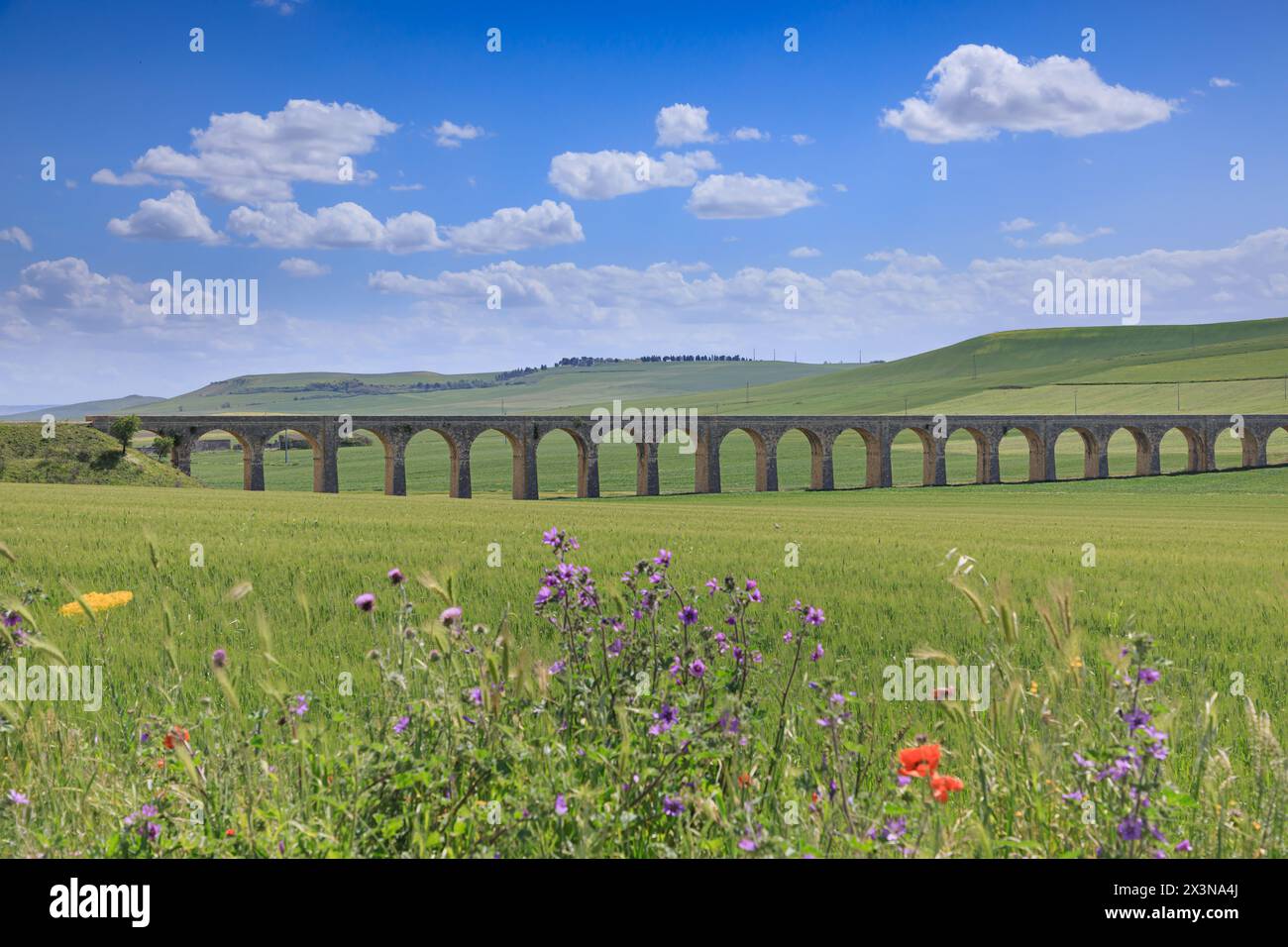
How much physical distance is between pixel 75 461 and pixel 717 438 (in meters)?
38.3

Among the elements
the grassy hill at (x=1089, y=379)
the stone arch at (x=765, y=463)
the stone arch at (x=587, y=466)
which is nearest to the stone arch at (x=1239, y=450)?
the grassy hill at (x=1089, y=379)

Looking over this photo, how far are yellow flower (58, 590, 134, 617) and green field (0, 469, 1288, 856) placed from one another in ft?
0.64

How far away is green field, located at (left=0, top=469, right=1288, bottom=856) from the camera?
286cm

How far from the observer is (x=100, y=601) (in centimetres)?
664

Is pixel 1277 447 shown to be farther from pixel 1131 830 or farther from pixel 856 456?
pixel 1131 830

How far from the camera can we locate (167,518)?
14102 mm

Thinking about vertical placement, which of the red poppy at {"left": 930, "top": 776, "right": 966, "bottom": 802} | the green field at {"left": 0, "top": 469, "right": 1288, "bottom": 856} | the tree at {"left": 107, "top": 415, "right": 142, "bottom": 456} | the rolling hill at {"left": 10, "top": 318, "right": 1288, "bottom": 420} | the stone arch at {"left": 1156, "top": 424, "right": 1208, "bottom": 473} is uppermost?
the rolling hill at {"left": 10, "top": 318, "right": 1288, "bottom": 420}

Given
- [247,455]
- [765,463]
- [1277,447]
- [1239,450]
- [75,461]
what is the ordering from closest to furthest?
[75,461] → [247,455] → [765,463] → [1239,450] → [1277,447]

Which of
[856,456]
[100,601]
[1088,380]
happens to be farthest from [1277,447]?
[100,601]

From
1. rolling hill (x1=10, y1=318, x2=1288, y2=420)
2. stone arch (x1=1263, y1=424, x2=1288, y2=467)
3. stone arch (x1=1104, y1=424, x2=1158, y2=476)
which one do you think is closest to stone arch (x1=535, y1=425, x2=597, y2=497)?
stone arch (x1=1104, y1=424, x2=1158, y2=476)

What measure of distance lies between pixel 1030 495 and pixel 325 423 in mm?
42093

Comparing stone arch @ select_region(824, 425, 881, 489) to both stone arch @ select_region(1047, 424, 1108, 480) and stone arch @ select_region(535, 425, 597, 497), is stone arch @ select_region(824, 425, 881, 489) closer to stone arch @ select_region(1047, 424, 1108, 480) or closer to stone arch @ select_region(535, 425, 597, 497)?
stone arch @ select_region(1047, 424, 1108, 480)

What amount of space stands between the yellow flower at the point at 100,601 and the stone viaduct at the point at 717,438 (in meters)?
48.3
